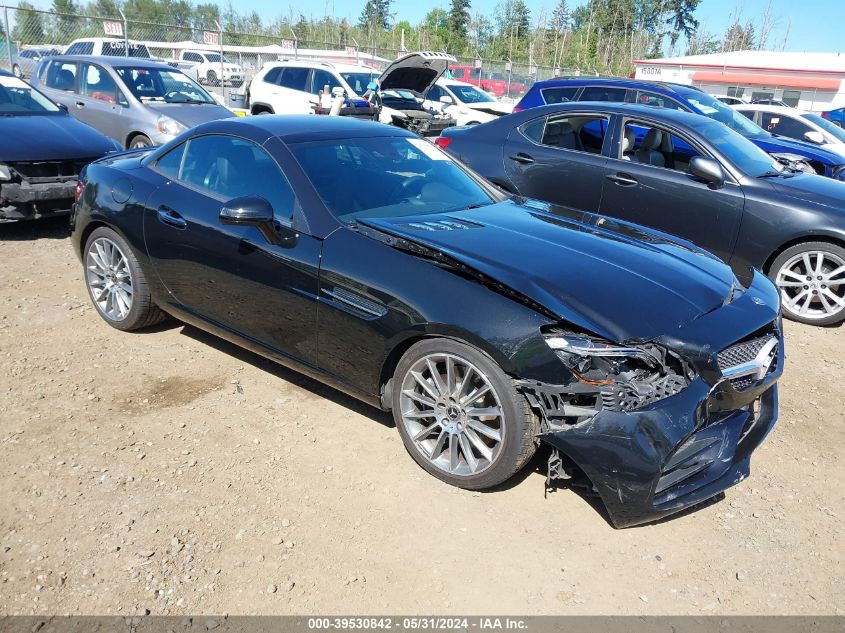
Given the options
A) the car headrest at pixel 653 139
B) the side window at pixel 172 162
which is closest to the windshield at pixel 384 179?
the side window at pixel 172 162

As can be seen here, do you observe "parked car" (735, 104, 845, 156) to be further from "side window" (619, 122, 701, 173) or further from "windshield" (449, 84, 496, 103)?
"side window" (619, 122, 701, 173)

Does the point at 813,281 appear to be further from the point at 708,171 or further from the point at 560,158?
the point at 560,158

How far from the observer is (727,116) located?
946 centimetres

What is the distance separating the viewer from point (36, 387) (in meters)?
4.07

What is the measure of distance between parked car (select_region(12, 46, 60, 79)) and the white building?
1153 inches

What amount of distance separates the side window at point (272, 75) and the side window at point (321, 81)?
81cm

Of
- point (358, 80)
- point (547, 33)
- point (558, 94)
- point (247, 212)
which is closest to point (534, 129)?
point (558, 94)

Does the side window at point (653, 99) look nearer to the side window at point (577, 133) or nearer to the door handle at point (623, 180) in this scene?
the side window at point (577, 133)

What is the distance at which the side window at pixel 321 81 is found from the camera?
1439cm

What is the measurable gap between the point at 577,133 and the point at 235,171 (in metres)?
3.89

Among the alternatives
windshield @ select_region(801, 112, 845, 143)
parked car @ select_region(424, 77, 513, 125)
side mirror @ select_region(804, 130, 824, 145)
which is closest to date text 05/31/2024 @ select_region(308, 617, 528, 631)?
side mirror @ select_region(804, 130, 824, 145)

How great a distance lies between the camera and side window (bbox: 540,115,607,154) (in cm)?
654

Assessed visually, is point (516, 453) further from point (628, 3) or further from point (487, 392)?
point (628, 3)

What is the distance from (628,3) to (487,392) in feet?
249
